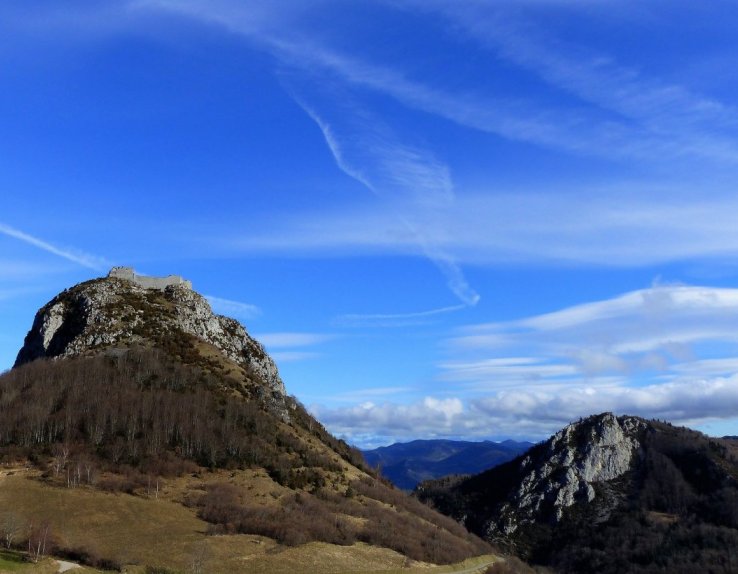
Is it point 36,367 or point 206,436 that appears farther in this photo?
point 36,367

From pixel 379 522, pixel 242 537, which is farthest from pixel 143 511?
pixel 379 522

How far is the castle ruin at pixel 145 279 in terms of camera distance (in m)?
181

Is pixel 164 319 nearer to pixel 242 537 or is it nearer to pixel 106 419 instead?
pixel 106 419

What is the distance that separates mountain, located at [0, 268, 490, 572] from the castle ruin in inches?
14.9

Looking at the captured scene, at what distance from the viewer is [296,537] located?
96062mm

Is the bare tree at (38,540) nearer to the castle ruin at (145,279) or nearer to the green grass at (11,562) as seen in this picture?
the green grass at (11,562)

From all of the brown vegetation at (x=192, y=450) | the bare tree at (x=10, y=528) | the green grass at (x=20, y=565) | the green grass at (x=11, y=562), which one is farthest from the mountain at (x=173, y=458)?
the green grass at (x=20, y=565)

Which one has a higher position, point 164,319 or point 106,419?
point 164,319

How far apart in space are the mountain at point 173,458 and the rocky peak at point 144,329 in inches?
16.7

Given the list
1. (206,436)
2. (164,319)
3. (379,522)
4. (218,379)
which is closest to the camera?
(379,522)

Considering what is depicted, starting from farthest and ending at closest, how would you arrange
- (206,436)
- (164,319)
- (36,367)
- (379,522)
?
(164,319) < (36,367) < (206,436) < (379,522)

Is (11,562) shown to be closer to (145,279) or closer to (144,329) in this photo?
(144,329)

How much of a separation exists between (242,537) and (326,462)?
53566 mm

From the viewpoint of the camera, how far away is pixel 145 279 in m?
182
